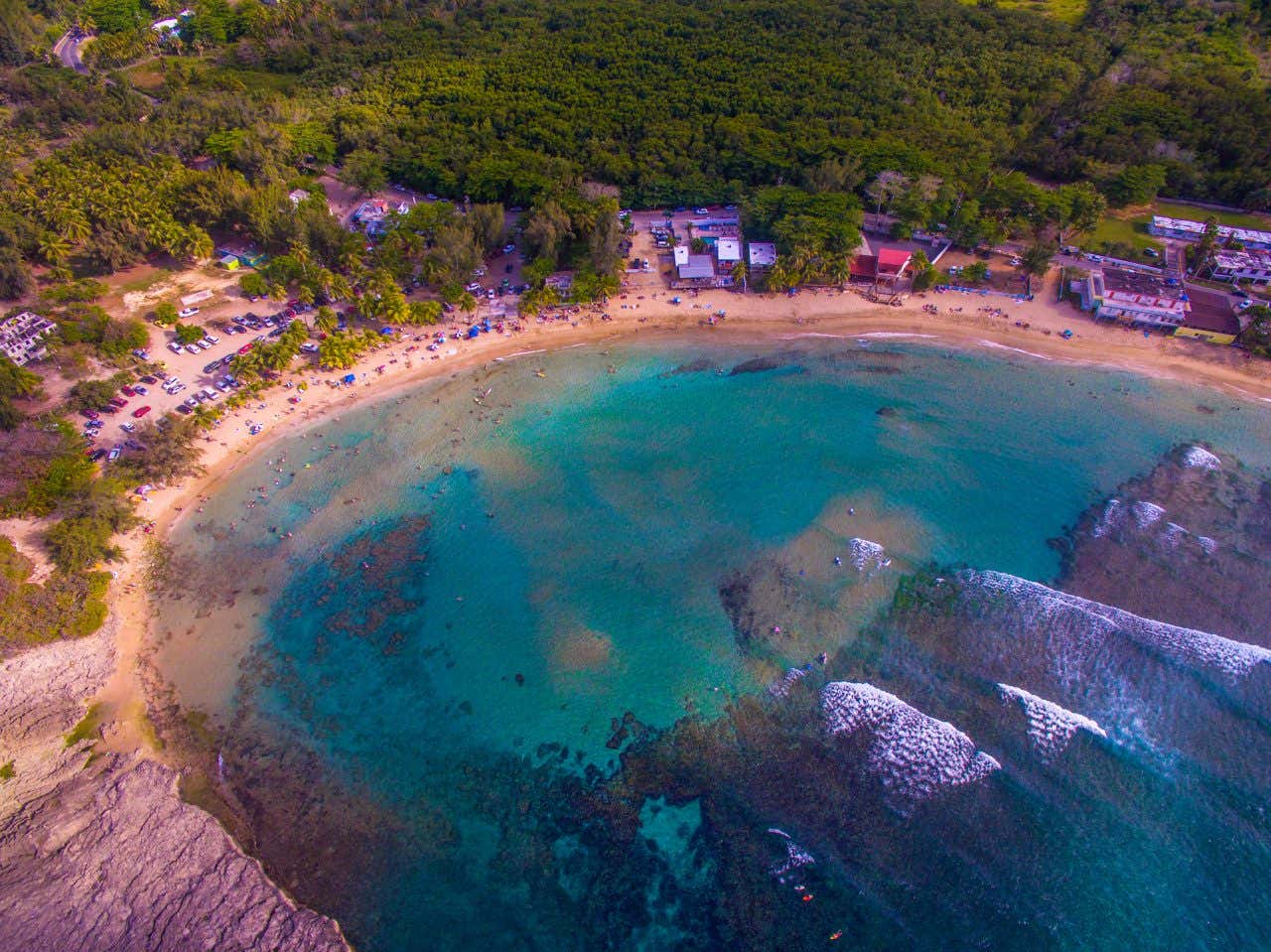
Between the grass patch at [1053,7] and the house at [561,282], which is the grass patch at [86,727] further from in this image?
the grass patch at [1053,7]

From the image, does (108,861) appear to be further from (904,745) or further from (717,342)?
(717,342)

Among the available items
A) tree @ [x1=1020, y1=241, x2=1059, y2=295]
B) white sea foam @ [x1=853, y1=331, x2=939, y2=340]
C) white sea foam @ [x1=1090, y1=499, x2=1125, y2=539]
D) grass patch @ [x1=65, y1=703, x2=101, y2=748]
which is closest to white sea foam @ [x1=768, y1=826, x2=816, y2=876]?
white sea foam @ [x1=1090, y1=499, x2=1125, y2=539]

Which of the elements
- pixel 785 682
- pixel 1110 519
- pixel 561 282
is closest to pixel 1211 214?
pixel 1110 519

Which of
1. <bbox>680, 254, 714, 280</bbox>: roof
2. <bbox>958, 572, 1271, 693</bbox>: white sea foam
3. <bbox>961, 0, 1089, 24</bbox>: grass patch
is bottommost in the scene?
<bbox>958, 572, 1271, 693</bbox>: white sea foam

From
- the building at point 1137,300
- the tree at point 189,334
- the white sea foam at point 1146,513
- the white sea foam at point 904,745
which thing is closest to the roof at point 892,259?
the building at point 1137,300

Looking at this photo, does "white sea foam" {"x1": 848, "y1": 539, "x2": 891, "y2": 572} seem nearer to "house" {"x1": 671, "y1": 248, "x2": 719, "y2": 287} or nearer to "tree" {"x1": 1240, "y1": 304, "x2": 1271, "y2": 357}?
"house" {"x1": 671, "y1": 248, "x2": 719, "y2": 287}
